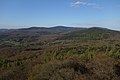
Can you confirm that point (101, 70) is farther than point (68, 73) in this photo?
Yes

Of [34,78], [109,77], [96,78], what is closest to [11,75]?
[34,78]

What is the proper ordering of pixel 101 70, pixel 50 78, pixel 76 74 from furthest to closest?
pixel 101 70 → pixel 76 74 → pixel 50 78

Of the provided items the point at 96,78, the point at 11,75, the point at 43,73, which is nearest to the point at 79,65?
the point at 96,78

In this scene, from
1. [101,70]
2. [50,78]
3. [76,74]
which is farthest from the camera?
[101,70]

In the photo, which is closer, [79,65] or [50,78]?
[50,78]

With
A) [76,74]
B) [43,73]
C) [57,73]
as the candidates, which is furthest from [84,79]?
[43,73]

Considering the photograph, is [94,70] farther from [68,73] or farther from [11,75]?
[11,75]

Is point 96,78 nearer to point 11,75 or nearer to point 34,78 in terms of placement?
point 34,78

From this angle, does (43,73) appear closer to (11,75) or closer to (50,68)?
(50,68)
